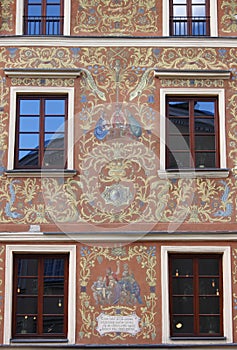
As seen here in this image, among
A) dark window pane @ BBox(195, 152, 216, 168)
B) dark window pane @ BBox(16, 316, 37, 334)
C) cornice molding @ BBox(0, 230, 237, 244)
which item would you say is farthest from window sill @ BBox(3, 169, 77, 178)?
dark window pane @ BBox(16, 316, 37, 334)

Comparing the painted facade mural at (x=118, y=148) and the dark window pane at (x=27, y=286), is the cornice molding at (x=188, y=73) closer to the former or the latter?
the painted facade mural at (x=118, y=148)

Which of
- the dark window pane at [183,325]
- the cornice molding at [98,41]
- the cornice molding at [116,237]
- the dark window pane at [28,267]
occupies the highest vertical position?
the cornice molding at [98,41]

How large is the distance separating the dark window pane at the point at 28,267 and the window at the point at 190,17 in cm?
520

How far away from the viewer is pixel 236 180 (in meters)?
17.5

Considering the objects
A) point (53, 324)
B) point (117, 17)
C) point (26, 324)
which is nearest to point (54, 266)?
point (53, 324)

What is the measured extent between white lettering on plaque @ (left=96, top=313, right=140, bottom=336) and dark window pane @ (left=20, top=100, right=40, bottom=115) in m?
3.97

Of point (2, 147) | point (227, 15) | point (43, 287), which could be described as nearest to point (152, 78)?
point (227, 15)

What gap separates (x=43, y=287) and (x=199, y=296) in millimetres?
2785

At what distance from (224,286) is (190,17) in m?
5.19

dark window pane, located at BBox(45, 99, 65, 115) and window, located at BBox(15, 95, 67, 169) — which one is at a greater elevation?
dark window pane, located at BBox(45, 99, 65, 115)

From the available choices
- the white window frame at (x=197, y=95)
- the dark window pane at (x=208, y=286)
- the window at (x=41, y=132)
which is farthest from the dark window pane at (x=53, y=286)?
the white window frame at (x=197, y=95)

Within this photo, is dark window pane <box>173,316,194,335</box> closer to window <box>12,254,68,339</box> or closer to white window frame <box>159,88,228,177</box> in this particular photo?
window <box>12,254,68,339</box>

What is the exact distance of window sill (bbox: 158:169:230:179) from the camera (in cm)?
1741

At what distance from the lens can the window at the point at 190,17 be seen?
1834cm
